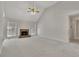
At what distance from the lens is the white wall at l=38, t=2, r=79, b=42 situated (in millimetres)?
7564

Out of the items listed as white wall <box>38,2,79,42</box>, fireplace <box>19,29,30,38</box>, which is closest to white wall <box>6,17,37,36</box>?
fireplace <box>19,29,30,38</box>

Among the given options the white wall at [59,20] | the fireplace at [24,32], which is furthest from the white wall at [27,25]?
the white wall at [59,20]

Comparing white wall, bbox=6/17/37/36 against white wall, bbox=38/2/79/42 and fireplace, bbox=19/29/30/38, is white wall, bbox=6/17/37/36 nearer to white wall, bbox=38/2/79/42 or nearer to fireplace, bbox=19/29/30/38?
fireplace, bbox=19/29/30/38

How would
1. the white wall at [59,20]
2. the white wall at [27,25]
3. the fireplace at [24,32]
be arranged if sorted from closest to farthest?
the white wall at [59,20]
the white wall at [27,25]
the fireplace at [24,32]

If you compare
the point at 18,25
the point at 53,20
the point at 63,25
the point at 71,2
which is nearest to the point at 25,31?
the point at 18,25

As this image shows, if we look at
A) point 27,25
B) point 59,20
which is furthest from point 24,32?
point 59,20

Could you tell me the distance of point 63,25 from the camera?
800 cm

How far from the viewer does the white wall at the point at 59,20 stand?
7.56 m

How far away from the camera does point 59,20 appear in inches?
336

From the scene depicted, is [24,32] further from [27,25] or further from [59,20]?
[59,20]

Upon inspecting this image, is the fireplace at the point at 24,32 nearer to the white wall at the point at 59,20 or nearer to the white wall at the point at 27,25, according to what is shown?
the white wall at the point at 27,25

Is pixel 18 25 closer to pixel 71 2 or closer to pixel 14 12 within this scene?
pixel 14 12

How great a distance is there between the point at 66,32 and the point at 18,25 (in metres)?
6.62

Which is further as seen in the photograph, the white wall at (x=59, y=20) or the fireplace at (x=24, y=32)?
the fireplace at (x=24, y=32)
